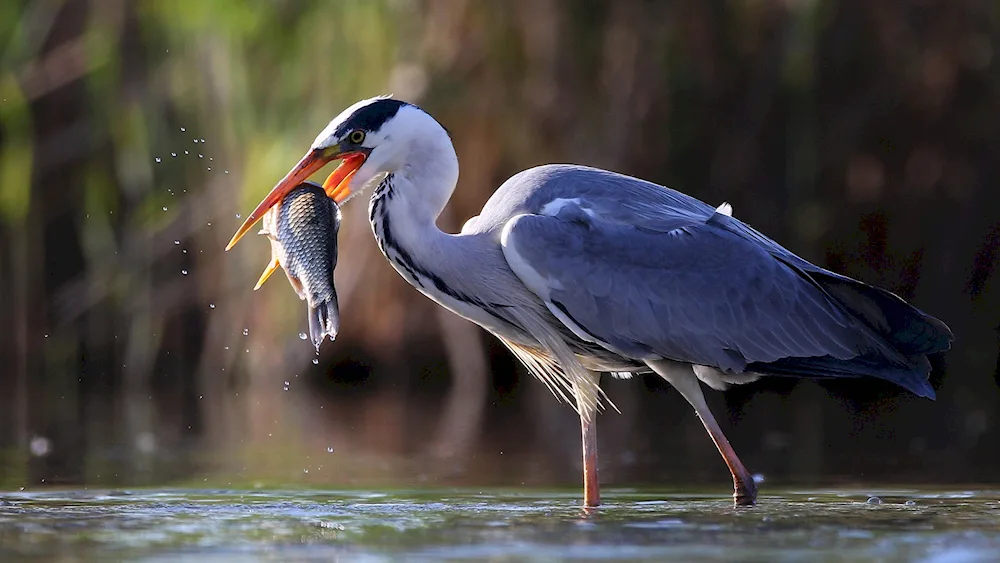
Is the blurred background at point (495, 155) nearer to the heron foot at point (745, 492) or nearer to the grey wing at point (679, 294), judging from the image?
the grey wing at point (679, 294)

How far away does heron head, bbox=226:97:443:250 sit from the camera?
6684 mm

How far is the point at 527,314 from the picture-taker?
22.8ft

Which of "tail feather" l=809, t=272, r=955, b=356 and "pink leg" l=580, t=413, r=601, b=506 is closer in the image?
"pink leg" l=580, t=413, r=601, b=506

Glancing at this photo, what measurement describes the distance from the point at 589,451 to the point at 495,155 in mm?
6020

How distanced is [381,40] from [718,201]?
2.86 meters

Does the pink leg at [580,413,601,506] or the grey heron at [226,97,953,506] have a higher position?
the grey heron at [226,97,953,506]

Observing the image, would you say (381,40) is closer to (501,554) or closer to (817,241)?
(817,241)

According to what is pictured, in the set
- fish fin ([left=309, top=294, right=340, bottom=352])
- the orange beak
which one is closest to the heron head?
the orange beak

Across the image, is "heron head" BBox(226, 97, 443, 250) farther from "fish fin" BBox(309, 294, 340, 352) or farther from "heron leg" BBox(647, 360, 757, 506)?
"heron leg" BBox(647, 360, 757, 506)

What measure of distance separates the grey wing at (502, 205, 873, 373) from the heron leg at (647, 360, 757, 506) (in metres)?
0.15

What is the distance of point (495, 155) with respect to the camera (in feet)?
41.0

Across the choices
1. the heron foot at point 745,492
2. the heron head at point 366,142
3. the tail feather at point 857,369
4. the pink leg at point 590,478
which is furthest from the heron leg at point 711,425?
the heron head at point 366,142

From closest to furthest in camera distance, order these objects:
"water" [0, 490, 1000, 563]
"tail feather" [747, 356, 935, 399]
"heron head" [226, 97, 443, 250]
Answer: "water" [0, 490, 1000, 563]
"heron head" [226, 97, 443, 250]
"tail feather" [747, 356, 935, 399]

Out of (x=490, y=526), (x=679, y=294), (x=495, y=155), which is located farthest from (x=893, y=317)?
(x=495, y=155)
